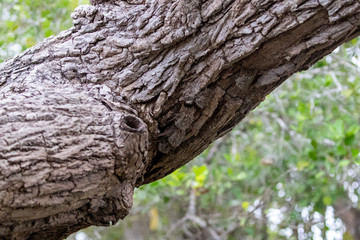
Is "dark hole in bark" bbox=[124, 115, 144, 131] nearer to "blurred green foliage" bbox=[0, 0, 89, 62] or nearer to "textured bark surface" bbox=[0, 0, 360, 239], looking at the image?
"textured bark surface" bbox=[0, 0, 360, 239]

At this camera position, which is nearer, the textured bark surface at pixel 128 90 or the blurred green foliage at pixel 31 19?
the textured bark surface at pixel 128 90

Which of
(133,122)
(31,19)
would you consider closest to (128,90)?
(133,122)

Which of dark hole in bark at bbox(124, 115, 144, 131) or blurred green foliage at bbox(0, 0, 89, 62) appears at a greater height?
blurred green foliage at bbox(0, 0, 89, 62)

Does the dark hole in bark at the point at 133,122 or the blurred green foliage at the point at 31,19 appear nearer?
the dark hole in bark at the point at 133,122

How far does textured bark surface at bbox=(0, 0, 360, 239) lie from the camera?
35.9 inches

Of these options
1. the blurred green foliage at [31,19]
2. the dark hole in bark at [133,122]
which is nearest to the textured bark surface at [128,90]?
the dark hole in bark at [133,122]

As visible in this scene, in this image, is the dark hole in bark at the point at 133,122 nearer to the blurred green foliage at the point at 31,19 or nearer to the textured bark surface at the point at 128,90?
the textured bark surface at the point at 128,90

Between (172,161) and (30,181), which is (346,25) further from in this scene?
(30,181)

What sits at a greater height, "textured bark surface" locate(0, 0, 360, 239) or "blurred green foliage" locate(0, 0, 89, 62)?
"blurred green foliage" locate(0, 0, 89, 62)

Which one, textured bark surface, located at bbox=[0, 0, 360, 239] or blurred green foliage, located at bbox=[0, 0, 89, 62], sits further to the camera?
blurred green foliage, located at bbox=[0, 0, 89, 62]

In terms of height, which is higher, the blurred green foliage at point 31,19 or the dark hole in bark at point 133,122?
the blurred green foliage at point 31,19

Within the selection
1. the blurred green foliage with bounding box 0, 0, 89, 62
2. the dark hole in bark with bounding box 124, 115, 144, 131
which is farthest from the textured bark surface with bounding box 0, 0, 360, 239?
the blurred green foliage with bounding box 0, 0, 89, 62

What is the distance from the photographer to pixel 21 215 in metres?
0.89

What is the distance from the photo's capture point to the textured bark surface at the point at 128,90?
911 mm
